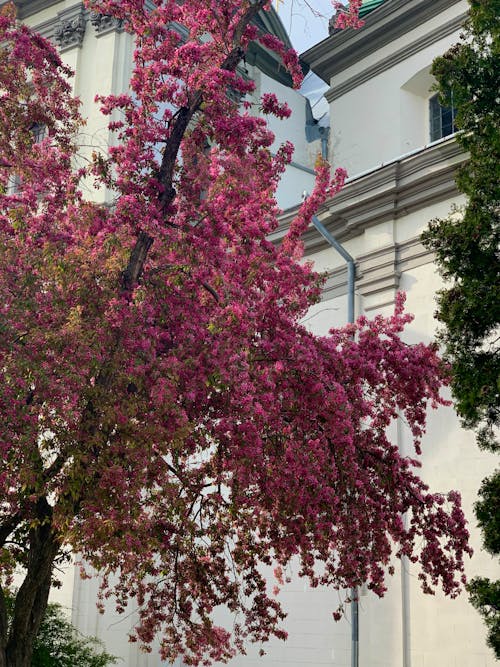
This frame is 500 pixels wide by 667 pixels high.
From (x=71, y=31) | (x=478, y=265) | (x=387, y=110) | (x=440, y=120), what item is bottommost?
(x=478, y=265)

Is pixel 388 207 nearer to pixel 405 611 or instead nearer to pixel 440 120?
pixel 440 120

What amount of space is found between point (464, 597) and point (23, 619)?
6868mm

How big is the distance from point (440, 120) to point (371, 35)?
9.50ft

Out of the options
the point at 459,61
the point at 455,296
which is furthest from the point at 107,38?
the point at 455,296

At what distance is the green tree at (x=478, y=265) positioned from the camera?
30.5 feet

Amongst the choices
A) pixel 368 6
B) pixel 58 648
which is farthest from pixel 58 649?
pixel 368 6

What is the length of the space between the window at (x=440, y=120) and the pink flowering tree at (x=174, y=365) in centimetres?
849

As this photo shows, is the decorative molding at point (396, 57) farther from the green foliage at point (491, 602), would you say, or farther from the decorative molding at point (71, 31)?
the green foliage at point (491, 602)

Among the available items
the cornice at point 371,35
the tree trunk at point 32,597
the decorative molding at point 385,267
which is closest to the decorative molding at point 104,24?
the cornice at point 371,35

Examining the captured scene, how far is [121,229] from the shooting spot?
9.96m

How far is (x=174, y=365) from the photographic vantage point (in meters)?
9.12

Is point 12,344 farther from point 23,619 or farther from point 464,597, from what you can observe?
point 464,597

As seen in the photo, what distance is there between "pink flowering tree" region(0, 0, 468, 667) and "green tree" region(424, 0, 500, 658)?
1448mm

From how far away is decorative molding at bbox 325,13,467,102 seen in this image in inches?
757
